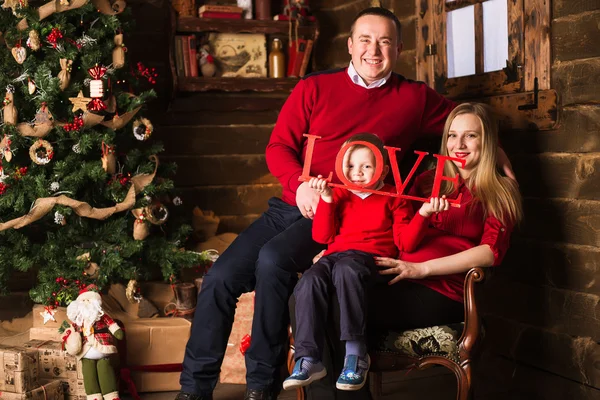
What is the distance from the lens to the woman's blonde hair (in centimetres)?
274

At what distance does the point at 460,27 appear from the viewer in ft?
12.0

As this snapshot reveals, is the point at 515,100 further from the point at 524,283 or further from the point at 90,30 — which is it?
the point at 90,30

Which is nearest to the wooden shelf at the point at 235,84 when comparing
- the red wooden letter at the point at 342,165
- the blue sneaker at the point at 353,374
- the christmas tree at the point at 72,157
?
the christmas tree at the point at 72,157

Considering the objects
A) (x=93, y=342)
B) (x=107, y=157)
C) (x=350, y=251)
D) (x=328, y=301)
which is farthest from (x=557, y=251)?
(x=107, y=157)

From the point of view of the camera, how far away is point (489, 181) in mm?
2777

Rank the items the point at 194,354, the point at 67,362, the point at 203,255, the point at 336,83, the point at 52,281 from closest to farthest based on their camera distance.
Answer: the point at 194,354, the point at 336,83, the point at 67,362, the point at 52,281, the point at 203,255

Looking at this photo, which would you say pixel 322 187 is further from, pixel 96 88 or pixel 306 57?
pixel 306 57

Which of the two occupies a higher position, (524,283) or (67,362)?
(524,283)

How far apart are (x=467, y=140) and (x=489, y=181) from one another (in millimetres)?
183

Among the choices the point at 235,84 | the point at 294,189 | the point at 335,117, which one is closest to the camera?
the point at 294,189

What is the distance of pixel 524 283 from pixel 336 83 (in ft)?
4.00

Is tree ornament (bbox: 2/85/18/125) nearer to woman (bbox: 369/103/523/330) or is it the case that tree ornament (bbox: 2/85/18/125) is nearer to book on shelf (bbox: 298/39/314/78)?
book on shelf (bbox: 298/39/314/78)

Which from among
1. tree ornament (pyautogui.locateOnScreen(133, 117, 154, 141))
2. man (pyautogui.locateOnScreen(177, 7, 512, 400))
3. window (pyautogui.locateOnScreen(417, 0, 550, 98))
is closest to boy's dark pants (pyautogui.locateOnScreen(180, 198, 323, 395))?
man (pyautogui.locateOnScreen(177, 7, 512, 400))

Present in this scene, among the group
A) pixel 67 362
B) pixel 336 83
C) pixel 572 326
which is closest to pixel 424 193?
pixel 336 83
